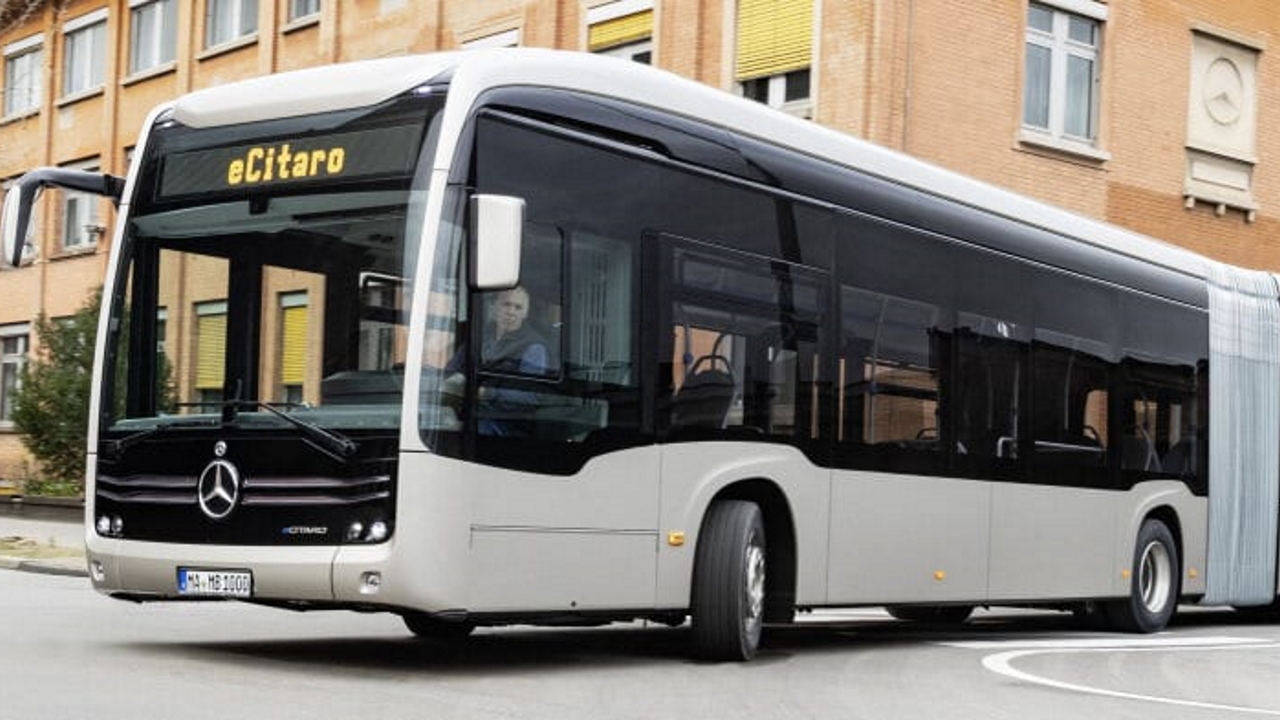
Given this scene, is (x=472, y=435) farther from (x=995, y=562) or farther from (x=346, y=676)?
(x=995, y=562)

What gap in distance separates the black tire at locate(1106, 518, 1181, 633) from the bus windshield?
27.2 ft

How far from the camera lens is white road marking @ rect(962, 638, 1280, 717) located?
10.3 metres

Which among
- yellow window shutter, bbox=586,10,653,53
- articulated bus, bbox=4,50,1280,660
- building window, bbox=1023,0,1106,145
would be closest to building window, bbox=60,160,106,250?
yellow window shutter, bbox=586,10,653,53

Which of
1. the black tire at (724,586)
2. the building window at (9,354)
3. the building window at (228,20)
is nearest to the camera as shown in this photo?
the black tire at (724,586)

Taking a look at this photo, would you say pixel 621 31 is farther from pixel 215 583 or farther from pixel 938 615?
pixel 215 583

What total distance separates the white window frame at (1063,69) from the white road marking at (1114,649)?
36.2ft

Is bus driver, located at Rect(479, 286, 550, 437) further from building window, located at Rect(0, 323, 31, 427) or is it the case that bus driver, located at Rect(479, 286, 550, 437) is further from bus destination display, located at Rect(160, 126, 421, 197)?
building window, located at Rect(0, 323, 31, 427)

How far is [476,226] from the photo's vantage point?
31.5 ft

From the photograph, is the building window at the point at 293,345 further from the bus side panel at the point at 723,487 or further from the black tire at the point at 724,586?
the black tire at the point at 724,586

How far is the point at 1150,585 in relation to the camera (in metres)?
16.7

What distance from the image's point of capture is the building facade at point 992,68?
2394 cm

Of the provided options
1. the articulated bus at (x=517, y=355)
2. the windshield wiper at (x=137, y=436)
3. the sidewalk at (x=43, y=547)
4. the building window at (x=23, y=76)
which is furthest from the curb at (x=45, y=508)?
the windshield wiper at (x=137, y=436)

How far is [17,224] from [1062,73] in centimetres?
1824

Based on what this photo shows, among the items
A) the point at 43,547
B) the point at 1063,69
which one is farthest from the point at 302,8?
the point at 1063,69
